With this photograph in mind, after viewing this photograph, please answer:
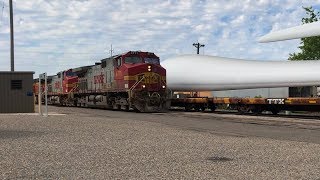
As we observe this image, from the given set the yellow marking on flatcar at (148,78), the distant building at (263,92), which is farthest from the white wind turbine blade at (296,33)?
the distant building at (263,92)

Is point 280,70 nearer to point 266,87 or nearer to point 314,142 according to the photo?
point 266,87

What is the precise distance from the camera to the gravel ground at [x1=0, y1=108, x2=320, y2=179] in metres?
7.83

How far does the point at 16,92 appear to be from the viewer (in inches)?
1095

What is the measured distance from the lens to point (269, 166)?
863 cm

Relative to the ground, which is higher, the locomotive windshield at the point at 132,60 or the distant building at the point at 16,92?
the locomotive windshield at the point at 132,60

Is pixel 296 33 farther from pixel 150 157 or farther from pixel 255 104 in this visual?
pixel 150 157

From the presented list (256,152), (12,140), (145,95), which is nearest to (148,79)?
(145,95)

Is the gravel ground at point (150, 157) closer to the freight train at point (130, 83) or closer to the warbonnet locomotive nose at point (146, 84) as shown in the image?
the warbonnet locomotive nose at point (146, 84)

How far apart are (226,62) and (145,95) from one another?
20.7 m

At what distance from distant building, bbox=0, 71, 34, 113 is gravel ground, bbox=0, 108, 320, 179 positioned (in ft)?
46.3

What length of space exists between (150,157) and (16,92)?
20.4 m

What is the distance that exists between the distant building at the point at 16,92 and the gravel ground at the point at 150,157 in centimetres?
1410

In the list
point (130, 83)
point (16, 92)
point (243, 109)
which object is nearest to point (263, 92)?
point (243, 109)

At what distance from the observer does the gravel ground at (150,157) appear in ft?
25.7
